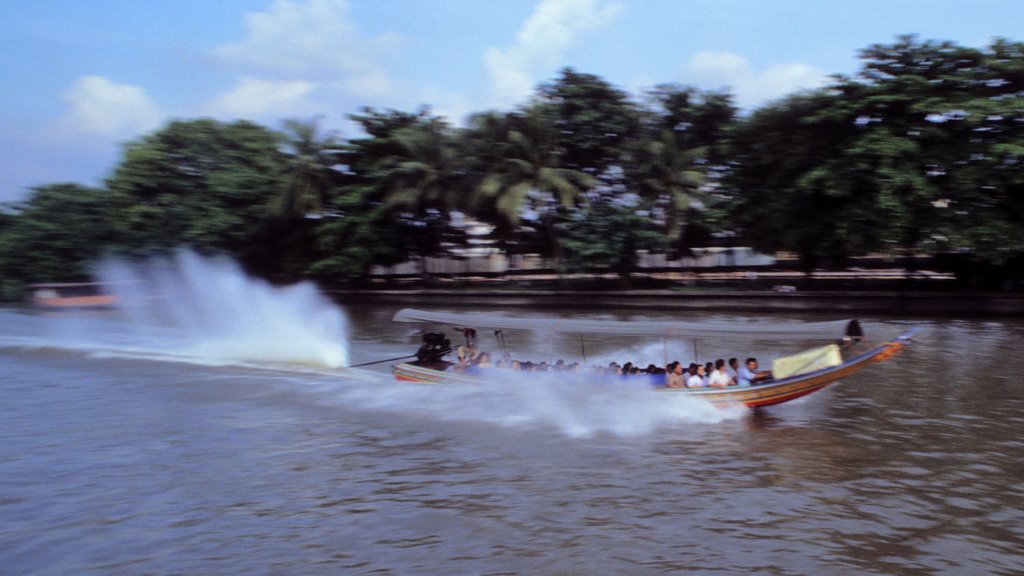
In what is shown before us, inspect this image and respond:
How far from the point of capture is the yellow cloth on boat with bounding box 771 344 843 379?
37.8 feet

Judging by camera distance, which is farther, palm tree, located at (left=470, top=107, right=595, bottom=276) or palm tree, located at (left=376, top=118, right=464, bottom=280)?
palm tree, located at (left=376, top=118, right=464, bottom=280)

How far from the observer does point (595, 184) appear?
32062 millimetres

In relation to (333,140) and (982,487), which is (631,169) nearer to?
(333,140)

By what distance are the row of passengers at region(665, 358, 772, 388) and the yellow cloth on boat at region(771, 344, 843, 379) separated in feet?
1.01

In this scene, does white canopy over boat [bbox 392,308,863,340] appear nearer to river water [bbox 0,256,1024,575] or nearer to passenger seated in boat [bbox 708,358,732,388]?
passenger seated in boat [bbox 708,358,732,388]

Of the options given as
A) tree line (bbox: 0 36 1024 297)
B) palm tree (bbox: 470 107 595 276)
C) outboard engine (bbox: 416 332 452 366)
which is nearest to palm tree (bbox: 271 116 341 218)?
tree line (bbox: 0 36 1024 297)

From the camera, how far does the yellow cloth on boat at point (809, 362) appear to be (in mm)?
11516

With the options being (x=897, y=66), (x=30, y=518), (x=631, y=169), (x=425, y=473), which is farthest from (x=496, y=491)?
(x=631, y=169)

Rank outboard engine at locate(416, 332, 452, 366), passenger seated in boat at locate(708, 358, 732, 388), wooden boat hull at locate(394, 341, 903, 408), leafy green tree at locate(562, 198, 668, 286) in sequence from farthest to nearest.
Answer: leafy green tree at locate(562, 198, 668, 286), outboard engine at locate(416, 332, 452, 366), passenger seated in boat at locate(708, 358, 732, 388), wooden boat hull at locate(394, 341, 903, 408)

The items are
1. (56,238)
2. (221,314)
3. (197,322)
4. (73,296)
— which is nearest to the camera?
(197,322)

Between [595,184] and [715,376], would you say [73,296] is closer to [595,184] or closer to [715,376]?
[595,184]

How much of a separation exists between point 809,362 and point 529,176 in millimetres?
20899

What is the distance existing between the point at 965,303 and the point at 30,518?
23.9 m

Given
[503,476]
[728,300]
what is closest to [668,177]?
[728,300]
